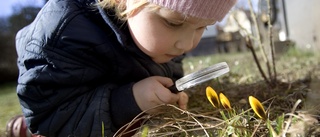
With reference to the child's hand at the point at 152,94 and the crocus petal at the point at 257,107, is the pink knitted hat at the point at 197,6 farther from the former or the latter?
the crocus petal at the point at 257,107

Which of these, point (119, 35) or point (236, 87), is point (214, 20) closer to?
point (119, 35)

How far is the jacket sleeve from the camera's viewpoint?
1.18 m

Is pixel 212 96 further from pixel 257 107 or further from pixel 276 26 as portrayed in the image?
pixel 276 26

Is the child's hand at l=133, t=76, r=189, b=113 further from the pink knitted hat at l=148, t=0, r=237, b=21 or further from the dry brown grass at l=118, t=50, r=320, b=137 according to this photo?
the pink knitted hat at l=148, t=0, r=237, b=21

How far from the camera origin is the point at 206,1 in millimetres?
1052

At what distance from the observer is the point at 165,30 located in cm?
108

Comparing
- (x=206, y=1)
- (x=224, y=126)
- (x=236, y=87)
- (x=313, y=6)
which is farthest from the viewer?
(x=313, y=6)

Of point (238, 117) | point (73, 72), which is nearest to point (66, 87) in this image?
point (73, 72)

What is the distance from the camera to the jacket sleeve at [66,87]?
1179 millimetres

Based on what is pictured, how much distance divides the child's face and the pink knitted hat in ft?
0.07

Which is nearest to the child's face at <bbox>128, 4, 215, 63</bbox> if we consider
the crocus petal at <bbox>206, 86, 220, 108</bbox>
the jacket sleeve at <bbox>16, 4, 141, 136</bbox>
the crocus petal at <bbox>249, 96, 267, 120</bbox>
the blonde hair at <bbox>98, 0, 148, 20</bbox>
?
the blonde hair at <bbox>98, 0, 148, 20</bbox>

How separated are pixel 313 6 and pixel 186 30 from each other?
3.46m

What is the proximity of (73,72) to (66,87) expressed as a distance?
7 centimetres

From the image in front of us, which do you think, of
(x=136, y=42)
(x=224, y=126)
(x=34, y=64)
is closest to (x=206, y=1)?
(x=136, y=42)
